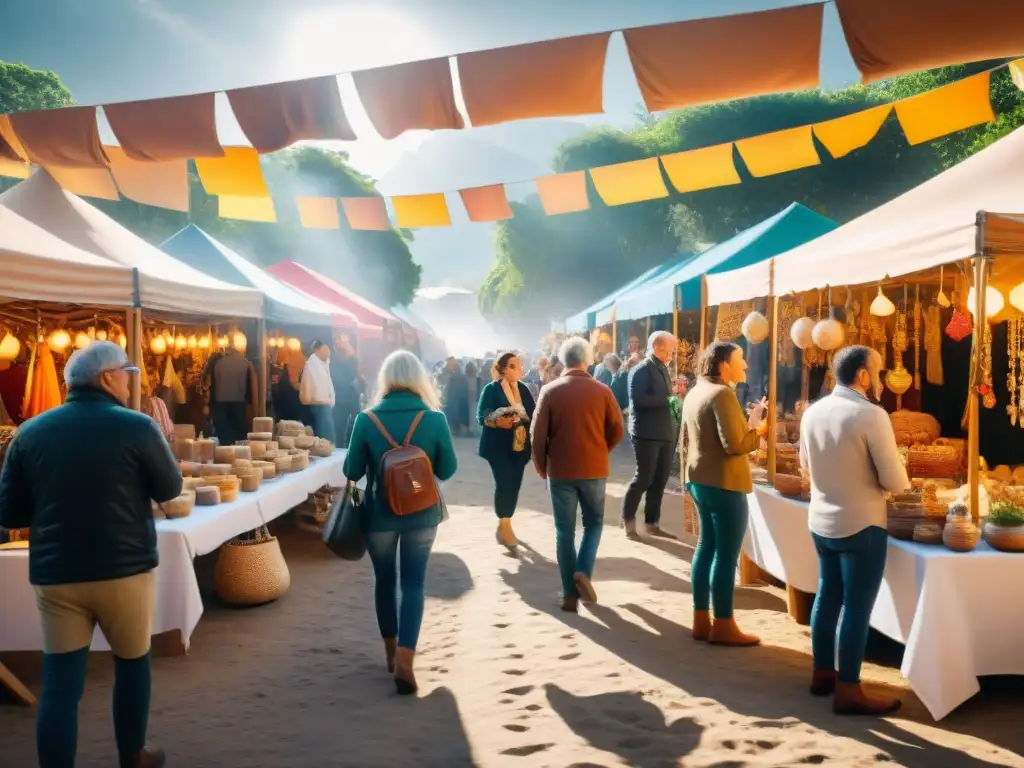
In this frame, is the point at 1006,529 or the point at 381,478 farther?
the point at 381,478

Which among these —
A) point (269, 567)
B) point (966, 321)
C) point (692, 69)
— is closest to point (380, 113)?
point (692, 69)

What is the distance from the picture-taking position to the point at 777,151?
785cm

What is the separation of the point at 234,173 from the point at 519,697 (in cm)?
545

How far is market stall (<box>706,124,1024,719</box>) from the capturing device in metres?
3.32

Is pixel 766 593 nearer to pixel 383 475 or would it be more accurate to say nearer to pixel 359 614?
pixel 359 614

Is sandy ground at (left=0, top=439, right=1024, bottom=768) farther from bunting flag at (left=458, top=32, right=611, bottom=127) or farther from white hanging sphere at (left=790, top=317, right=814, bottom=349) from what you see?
bunting flag at (left=458, top=32, right=611, bottom=127)

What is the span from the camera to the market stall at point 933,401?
10.9 ft

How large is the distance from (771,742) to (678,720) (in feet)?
1.27

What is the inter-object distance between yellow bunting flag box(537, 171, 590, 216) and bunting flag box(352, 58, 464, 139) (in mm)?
3634

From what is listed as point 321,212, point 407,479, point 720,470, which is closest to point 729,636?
point 720,470

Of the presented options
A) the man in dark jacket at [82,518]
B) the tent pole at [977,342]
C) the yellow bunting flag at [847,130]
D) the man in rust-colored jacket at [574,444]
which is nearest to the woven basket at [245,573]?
the man in rust-colored jacket at [574,444]

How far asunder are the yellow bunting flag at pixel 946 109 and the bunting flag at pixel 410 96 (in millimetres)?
3745

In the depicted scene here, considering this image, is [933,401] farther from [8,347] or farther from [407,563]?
[8,347]

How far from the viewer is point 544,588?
5484mm
